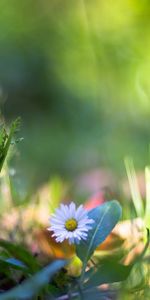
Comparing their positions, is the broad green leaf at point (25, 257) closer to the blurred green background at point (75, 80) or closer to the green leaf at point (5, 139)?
the green leaf at point (5, 139)

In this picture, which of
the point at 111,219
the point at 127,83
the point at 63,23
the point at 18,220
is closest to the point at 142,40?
the point at 127,83

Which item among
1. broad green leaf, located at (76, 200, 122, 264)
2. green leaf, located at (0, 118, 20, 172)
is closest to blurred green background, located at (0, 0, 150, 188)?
broad green leaf, located at (76, 200, 122, 264)

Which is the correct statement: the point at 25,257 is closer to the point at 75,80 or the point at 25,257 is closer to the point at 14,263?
the point at 14,263

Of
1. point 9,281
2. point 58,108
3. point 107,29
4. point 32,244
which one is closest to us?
point 9,281

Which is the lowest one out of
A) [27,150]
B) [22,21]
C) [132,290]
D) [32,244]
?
[132,290]

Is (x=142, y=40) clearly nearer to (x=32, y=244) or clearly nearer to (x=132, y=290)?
(x=32, y=244)

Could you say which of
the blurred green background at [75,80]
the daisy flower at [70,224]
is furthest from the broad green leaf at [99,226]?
the blurred green background at [75,80]

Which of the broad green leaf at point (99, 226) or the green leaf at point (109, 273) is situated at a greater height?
the broad green leaf at point (99, 226)
